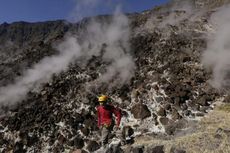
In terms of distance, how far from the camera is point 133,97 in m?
20.1

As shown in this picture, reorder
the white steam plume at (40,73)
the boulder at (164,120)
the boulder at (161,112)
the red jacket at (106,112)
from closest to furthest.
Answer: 1. the red jacket at (106,112)
2. the boulder at (164,120)
3. the boulder at (161,112)
4. the white steam plume at (40,73)

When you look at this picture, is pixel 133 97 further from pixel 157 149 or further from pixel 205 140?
pixel 205 140

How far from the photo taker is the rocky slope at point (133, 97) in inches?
699

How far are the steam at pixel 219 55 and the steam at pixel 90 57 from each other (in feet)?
13.1

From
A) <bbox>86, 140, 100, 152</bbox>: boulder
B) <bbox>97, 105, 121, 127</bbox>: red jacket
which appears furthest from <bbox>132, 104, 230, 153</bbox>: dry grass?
<bbox>97, 105, 121, 127</bbox>: red jacket

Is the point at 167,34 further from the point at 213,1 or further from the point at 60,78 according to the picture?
the point at 213,1

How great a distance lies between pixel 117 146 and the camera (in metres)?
13.8

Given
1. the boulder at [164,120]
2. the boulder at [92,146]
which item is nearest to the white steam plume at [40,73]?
the boulder at [92,146]

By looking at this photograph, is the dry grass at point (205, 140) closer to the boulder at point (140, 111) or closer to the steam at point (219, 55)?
the boulder at point (140, 111)

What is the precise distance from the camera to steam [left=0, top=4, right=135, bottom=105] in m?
22.0

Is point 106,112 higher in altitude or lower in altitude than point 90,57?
lower

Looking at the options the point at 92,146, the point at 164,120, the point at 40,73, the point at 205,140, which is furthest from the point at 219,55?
the point at 40,73

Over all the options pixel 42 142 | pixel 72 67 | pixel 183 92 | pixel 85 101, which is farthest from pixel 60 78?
pixel 183 92

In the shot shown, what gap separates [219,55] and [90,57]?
704cm
